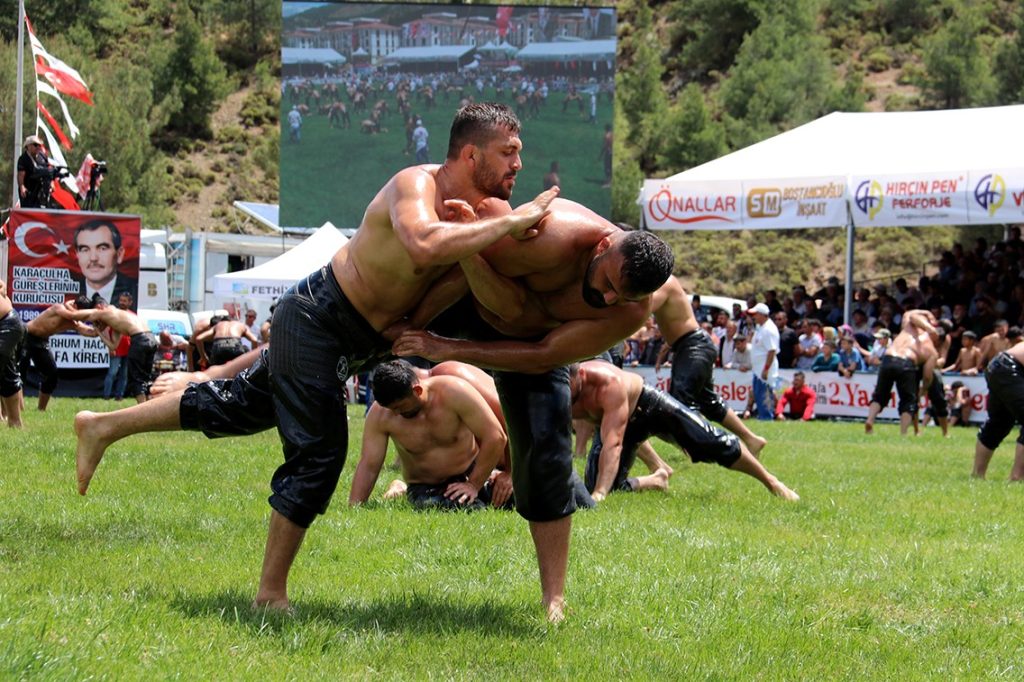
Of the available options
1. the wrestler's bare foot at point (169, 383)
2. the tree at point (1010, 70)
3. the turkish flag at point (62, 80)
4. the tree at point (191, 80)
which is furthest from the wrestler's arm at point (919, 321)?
the tree at point (191, 80)

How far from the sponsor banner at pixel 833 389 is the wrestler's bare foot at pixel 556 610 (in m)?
15.1

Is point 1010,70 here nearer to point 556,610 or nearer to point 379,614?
point 556,610

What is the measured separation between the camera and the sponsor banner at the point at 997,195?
1931 cm

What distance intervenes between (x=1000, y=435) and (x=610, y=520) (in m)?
5.28

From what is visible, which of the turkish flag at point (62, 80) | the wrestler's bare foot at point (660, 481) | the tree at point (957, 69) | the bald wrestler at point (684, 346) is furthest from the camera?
the tree at point (957, 69)

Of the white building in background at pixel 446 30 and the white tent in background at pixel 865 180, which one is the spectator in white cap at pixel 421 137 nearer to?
the white building in background at pixel 446 30

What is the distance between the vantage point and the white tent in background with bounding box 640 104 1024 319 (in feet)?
65.0

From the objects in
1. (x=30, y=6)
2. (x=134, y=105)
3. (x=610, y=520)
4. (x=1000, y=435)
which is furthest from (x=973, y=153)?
(x=30, y=6)

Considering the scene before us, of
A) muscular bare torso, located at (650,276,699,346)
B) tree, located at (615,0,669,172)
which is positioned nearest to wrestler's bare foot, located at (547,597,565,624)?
muscular bare torso, located at (650,276,699,346)

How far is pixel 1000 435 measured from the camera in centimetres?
1103

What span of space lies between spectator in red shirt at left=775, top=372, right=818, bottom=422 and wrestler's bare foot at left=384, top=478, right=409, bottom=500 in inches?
504

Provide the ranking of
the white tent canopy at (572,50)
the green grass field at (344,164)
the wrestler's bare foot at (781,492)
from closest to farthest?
the wrestler's bare foot at (781,492), the white tent canopy at (572,50), the green grass field at (344,164)

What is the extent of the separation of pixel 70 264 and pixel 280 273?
5251 mm

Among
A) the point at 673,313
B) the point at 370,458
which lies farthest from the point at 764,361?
the point at 370,458
